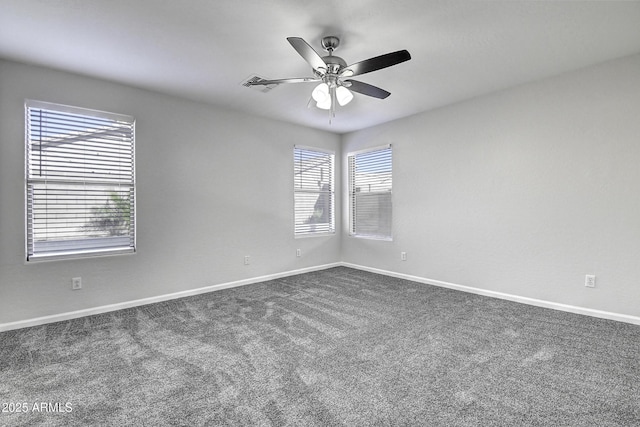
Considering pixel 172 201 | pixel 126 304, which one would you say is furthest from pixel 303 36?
pixel 126 304

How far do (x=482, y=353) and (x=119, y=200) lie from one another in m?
3.84

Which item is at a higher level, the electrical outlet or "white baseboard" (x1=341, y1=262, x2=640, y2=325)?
the electrical outlet

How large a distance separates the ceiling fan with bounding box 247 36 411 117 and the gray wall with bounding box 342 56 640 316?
1.82 metres

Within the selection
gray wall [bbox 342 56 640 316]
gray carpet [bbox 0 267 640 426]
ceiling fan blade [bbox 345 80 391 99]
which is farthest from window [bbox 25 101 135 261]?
gray wall [bbox 342 56 640 316]

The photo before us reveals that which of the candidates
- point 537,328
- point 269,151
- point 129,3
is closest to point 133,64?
point 129,3

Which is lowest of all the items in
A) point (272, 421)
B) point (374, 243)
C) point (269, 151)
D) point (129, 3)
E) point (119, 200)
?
point (272, 421)

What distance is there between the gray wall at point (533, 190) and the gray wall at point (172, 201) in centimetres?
190

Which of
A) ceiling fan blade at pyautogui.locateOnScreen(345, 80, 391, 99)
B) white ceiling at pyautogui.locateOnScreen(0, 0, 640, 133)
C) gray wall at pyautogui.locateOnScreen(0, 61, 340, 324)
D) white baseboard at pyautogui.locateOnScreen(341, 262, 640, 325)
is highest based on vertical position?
white ceiling at pyautogui.locateOnScreen(0, 0, 640, 133)

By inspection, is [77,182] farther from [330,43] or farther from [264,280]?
[330,43]

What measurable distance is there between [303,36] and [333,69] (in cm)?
36

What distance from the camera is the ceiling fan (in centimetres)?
205

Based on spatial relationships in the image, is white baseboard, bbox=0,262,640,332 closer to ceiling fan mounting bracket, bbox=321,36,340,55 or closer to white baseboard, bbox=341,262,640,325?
white baseboard, bbox=341,262,640,325

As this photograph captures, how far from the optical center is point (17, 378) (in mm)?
1980

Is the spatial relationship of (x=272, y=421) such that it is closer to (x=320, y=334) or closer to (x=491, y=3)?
(x=320, y=334)
